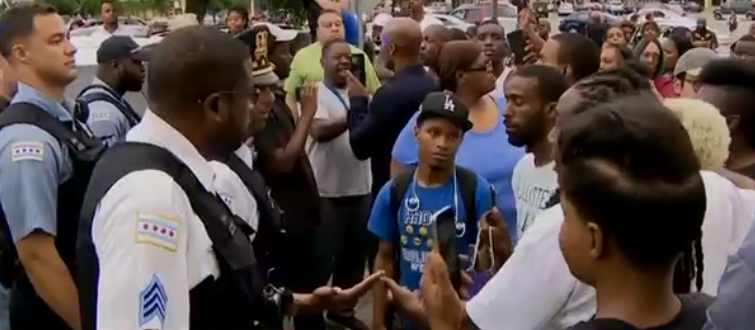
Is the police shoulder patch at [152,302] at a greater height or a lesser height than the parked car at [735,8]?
greater

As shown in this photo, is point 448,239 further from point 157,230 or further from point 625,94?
point 157,230

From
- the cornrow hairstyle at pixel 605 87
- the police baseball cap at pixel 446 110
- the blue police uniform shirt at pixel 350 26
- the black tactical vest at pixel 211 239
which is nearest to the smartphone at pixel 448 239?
the police baseball cap at pixel 446 110

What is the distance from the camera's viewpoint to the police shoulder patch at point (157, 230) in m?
2.26

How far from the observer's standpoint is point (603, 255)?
2.00 meters

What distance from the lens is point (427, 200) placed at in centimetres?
409

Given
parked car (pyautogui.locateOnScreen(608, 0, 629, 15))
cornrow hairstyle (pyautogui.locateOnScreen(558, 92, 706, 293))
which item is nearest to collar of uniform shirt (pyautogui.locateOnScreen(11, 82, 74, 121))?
cornrow hairstyle (pyautogui.locateOnScreen(558, 92, 706, 293))

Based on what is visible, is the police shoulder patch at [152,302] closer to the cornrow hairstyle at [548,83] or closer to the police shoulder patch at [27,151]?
the police shoulder patch at [27,151]

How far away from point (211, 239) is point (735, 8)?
52642 millimetres

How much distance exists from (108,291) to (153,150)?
358mm

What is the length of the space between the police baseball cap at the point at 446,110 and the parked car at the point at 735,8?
4678 cm

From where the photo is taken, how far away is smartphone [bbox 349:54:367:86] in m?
6.45

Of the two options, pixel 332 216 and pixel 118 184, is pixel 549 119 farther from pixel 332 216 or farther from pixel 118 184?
pixel 332 216

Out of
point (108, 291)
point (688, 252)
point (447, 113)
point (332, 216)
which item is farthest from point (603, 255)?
point (332, 216)

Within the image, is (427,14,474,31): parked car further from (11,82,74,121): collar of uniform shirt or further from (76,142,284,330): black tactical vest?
(76,142,284,330): black tactical vest
